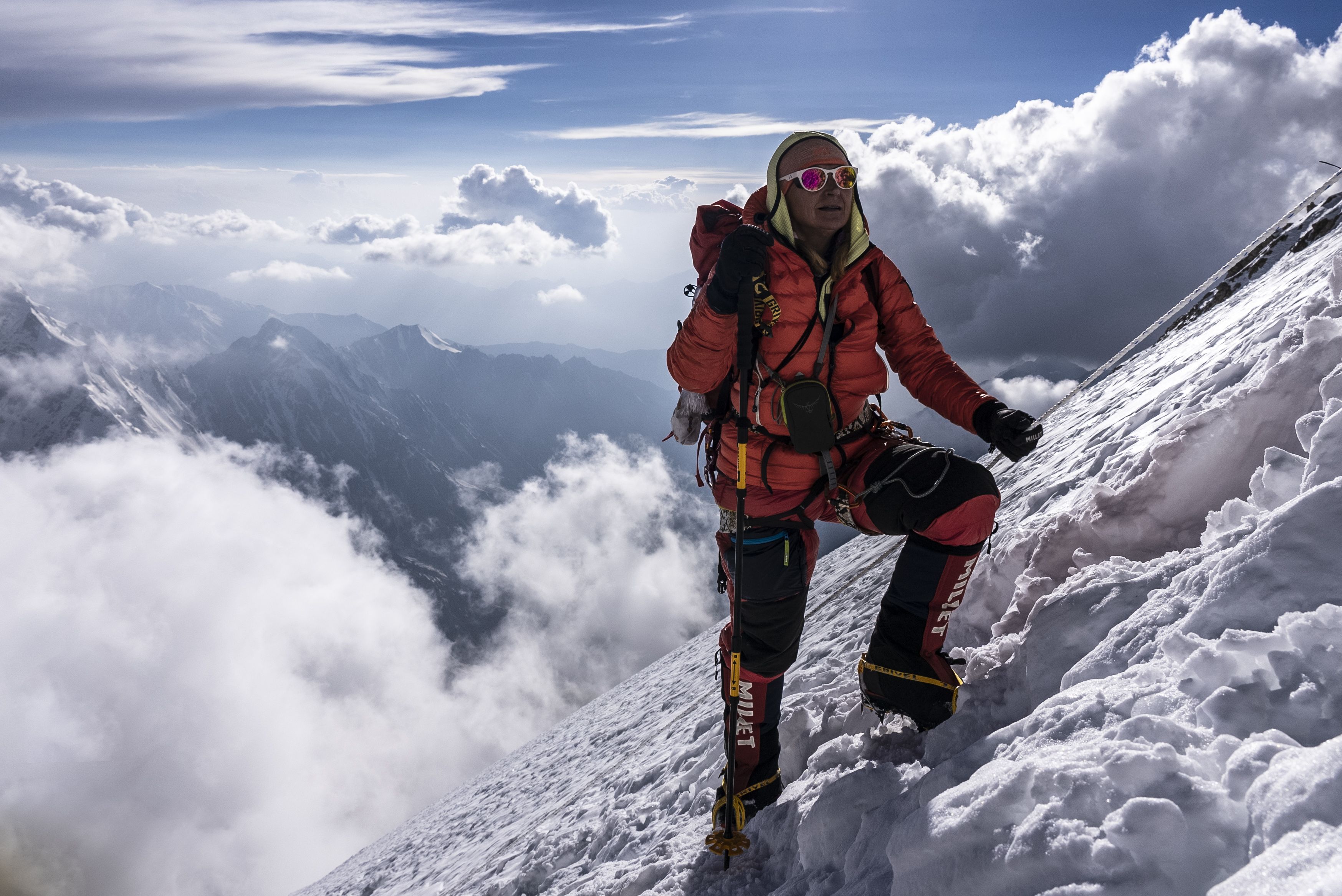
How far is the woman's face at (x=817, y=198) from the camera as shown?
3.64 metres

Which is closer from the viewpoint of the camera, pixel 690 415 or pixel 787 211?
pixel 787 211

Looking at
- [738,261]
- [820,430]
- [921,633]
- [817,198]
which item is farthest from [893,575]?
[817,198]

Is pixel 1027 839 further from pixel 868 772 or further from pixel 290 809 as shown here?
pixel 290 809

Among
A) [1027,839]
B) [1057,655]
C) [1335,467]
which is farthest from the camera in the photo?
[1057,655]

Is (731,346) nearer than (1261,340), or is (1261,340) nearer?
(731,346)

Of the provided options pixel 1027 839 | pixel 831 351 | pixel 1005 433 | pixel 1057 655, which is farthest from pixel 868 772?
pixel 831 351

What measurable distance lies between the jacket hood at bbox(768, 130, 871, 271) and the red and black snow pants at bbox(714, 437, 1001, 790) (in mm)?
1065

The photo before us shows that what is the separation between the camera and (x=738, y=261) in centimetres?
328

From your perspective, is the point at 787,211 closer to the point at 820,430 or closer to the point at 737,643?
the point at 820,430

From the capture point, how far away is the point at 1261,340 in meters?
4.90

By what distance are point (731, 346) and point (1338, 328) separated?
2.83 meters

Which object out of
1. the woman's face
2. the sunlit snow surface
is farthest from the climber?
the sunlit snow surface

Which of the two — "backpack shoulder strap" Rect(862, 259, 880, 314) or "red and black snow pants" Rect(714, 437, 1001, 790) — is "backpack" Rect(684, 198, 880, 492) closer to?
"backpack shoulder strap" Rect(862, 259, 880, 314)

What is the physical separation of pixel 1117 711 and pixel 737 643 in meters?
1.97
